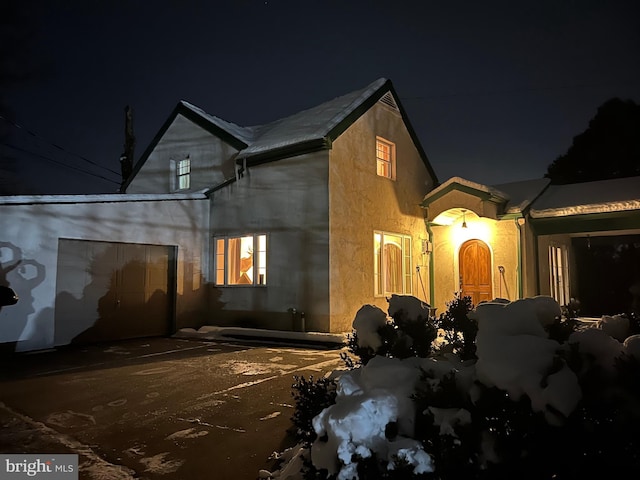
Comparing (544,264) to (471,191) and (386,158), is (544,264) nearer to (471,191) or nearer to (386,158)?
(471,191)

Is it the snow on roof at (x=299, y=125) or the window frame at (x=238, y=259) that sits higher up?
the snow on roof at (x=299, y=125)

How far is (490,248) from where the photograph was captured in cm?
1143

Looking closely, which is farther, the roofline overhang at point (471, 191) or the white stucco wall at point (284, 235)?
the roofline overhang at point (471, 191)

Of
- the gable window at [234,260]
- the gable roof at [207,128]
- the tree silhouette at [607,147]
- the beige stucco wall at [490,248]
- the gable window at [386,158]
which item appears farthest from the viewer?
the tree silhouette at [607,147]

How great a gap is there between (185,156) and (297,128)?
4316mm

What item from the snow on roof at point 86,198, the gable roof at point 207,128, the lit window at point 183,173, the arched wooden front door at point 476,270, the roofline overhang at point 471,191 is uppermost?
the gable roof at point 207,128

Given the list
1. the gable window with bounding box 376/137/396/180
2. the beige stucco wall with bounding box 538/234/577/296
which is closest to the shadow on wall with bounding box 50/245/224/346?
the gable window with bounding box 376/137/396/180

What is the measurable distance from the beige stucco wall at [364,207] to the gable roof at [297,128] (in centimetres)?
30

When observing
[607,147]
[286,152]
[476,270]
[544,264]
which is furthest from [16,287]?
[607,147]

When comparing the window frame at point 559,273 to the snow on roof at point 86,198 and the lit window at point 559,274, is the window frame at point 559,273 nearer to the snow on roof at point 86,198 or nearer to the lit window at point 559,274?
the lit window at point 559,274

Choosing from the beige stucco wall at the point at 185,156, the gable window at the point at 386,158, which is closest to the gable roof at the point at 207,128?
the beige stucco wall at the point at 185,156

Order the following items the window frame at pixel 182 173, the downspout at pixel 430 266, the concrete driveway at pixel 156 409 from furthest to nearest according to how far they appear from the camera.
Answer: the window frame at pixel 182 173 → the downspout at pixel 430 266 → the concrete driveway at pixel 156 409

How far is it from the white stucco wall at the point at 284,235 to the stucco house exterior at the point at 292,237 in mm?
32

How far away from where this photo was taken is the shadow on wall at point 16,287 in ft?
26.2
